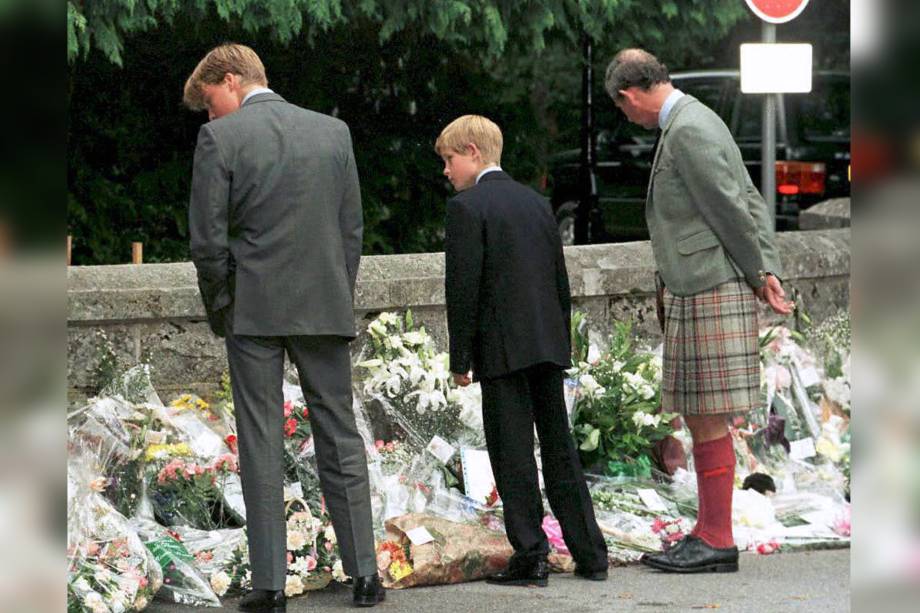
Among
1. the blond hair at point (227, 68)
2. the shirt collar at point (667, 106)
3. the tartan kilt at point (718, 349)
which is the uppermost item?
the blond hair at point (227, 68)

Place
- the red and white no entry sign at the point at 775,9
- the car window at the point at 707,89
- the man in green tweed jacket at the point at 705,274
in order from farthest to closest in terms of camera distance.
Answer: the car window at the point at 707,89 < the red and white no entry sign at the point at 775,9 < the man in green tweed jacket at the point at 705,274

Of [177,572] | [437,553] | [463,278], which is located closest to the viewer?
[177,572]

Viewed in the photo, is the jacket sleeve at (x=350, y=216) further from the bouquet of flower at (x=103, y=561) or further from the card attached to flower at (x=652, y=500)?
the card attached to flower at (x=652, y=500)

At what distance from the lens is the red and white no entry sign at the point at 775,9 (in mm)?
8558

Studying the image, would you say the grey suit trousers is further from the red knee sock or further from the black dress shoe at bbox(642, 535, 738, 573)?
the red knee sock

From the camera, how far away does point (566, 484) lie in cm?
530

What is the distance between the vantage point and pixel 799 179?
14.4 m

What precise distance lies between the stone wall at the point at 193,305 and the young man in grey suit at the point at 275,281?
123 cm

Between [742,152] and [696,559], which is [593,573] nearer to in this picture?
[696,559]

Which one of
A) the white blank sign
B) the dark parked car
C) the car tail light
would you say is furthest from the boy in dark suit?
the car tail light

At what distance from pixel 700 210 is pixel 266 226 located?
152cm

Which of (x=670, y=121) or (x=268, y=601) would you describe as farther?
(x=670, y=121)

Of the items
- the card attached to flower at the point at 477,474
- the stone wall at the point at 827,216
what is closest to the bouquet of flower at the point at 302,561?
the card attached to flower at the point at 477,474

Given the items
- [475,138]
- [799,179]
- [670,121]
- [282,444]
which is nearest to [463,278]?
[475,138]
